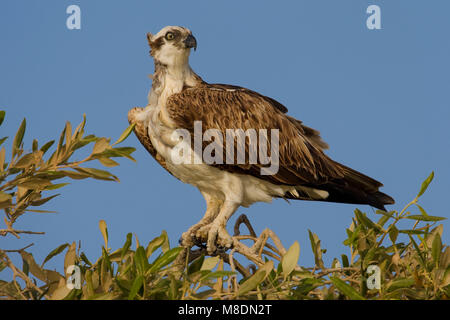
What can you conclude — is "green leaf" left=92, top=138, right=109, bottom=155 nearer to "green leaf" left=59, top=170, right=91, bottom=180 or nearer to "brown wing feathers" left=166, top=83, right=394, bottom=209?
"green leaf" left=59, top=170, right=91, bottom=180

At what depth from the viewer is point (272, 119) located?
6320mm

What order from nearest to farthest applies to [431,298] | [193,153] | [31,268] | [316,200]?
[431,298]
[31,268]
[193,153]
[316,200]

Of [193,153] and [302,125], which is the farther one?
[302,125]

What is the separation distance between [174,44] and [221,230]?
181 centimetres

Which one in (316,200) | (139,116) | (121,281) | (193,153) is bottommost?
(121,281)

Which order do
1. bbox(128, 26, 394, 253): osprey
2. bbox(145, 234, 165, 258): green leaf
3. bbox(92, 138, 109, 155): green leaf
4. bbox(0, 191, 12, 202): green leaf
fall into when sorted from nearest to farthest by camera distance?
bbox(0, 191, 12, 202): green leaf < bbox(145, 234, 165, 258): green leaf < bbox(92, 138, 109, 155): green leaf < bbox(128, 26, 394, 253): osprey

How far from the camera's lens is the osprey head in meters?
6.23

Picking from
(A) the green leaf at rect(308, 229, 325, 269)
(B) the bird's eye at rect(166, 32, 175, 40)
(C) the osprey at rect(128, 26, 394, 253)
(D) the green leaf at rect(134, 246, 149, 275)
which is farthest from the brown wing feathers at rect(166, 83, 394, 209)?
(D) the green leaf at rect(134, 246, 149, 275)

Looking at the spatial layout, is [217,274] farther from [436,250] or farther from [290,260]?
[436,250]

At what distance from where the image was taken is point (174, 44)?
246 inches

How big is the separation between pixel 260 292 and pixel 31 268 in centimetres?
148

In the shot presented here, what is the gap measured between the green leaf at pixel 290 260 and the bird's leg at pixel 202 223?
217cm

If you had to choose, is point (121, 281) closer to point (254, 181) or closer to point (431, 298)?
point (431, 298)
